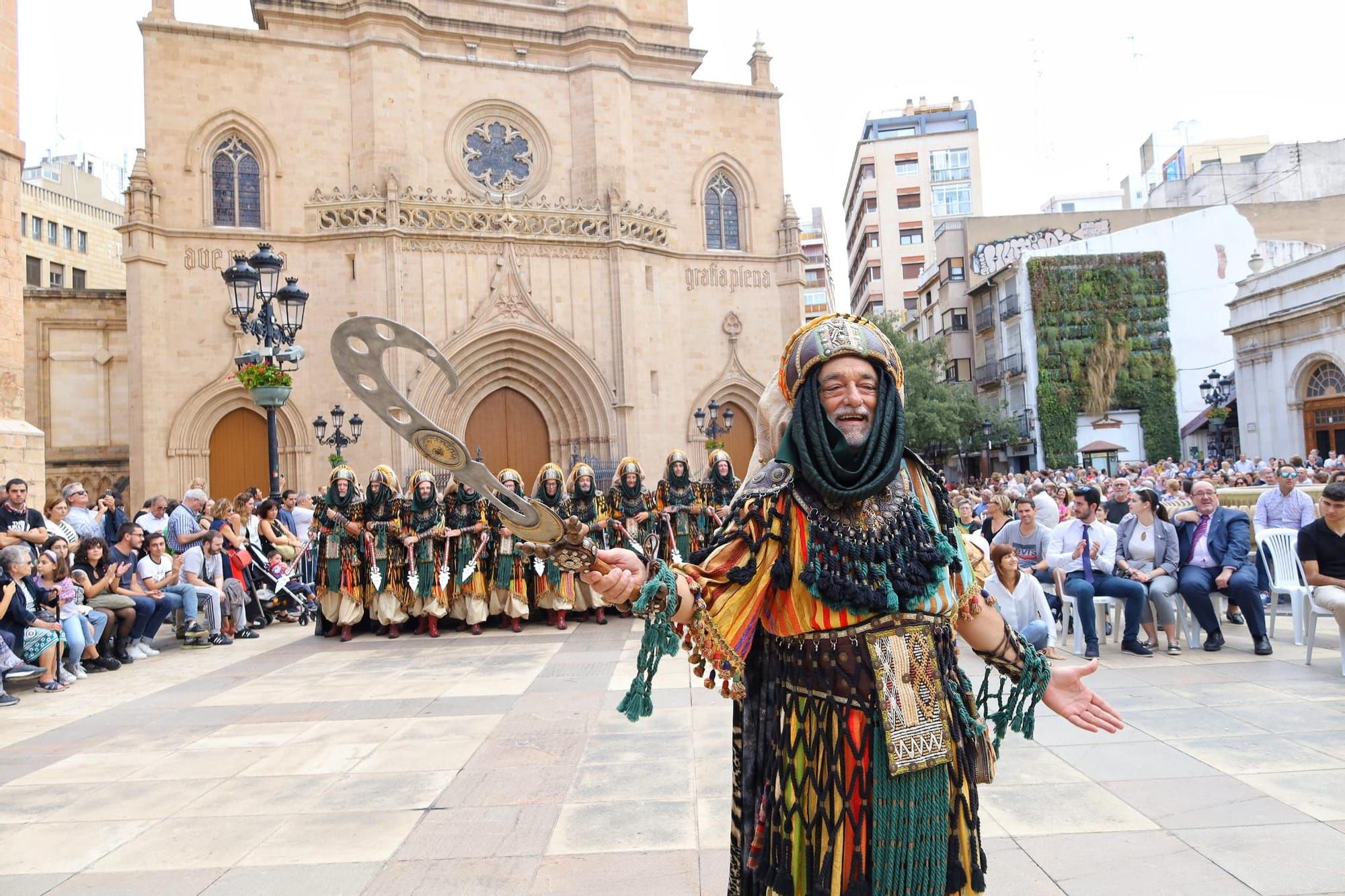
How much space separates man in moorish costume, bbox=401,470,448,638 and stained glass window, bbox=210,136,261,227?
15.6 metres

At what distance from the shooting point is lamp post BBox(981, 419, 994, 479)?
33.5 metres

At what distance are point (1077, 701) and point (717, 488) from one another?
30.4 ft

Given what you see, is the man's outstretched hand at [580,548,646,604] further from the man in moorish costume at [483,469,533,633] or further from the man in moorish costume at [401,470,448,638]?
the man in moorish costume at [401,470,448,638]

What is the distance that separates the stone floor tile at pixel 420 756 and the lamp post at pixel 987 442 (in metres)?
30.1

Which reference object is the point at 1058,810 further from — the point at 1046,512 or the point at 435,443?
the point at 1046,512

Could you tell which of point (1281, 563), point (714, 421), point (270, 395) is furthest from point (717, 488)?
point (714, 421)

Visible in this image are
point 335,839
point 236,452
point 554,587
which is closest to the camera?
point 335,839

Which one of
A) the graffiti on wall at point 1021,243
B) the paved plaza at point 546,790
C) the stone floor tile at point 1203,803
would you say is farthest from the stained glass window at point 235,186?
the graffiti on wall at point 1021,243

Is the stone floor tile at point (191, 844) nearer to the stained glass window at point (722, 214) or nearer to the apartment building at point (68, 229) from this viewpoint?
the stained glass window at point (722, 214)

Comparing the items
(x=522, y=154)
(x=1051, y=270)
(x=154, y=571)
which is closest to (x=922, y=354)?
(x=1051, y=270)

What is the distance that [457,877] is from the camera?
146 inches

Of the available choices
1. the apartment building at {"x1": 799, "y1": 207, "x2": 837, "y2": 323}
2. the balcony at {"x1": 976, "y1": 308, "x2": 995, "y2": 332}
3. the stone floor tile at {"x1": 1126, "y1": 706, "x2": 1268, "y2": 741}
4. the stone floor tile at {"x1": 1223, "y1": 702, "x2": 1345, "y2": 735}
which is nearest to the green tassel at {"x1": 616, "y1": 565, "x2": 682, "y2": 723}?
the stone floor tile at {"x1": 1126, "y1": 706, "x2": 1268, "y2": 741}

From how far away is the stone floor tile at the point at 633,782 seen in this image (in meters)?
4.61

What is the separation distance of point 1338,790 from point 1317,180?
44.4 m
